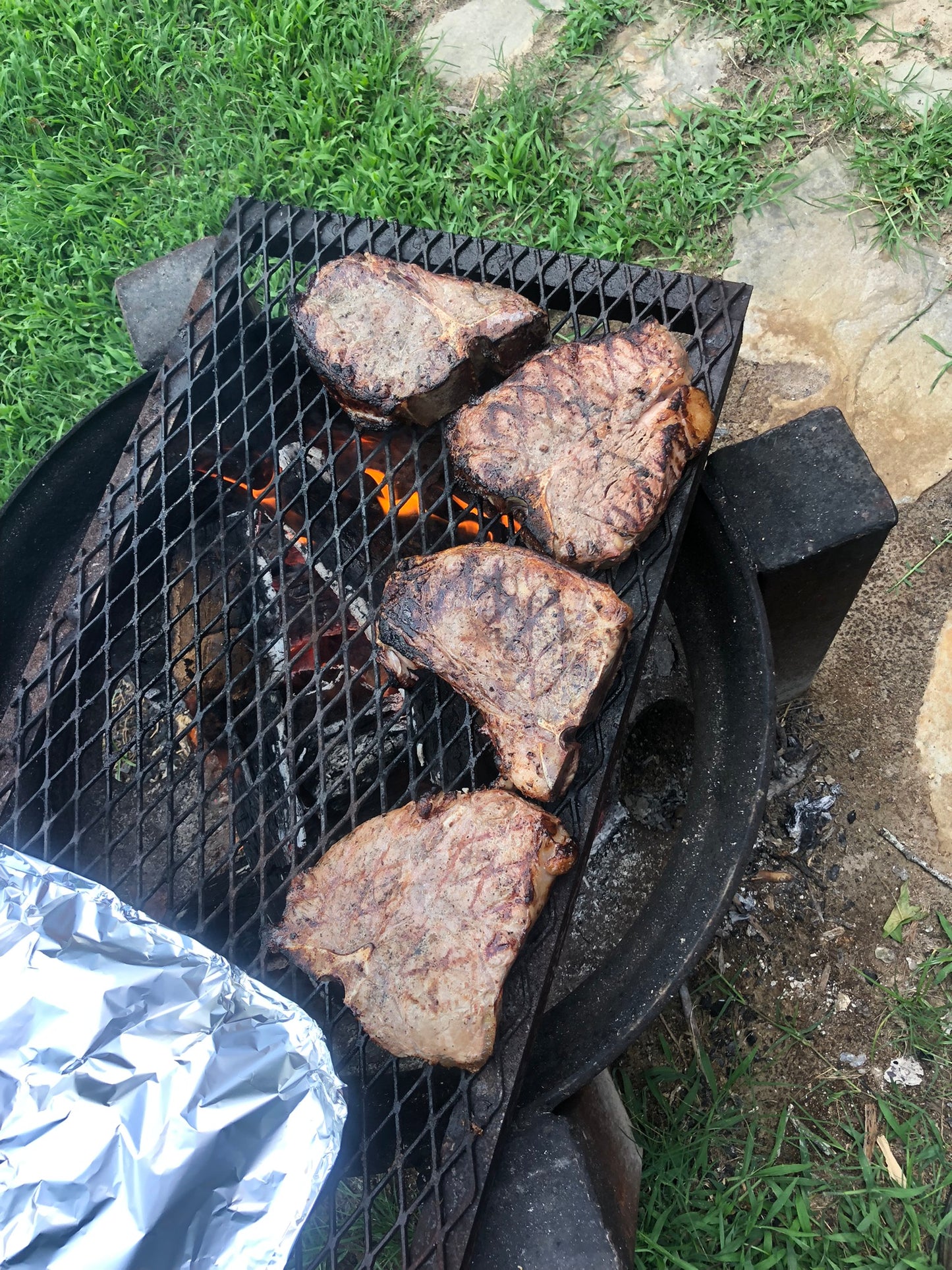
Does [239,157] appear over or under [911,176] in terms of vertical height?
over

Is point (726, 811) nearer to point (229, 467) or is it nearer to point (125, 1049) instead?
point (125, 1049)

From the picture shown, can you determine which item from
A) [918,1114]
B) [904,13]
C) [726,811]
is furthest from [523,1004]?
[904,13]

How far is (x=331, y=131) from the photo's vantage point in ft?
11.7

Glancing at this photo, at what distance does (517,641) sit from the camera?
6.02ft

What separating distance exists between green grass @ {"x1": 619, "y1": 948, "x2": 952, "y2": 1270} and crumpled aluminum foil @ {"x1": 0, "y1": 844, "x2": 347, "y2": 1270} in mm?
1198

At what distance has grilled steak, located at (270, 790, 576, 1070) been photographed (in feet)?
5.38

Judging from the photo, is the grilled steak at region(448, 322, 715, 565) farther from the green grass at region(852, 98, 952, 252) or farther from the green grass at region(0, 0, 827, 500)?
the green grass at region(852, 98, 952, 252)

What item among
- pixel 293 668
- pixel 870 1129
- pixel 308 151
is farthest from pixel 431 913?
pixel 308 151

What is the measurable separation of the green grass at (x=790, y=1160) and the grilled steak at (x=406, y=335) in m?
1.87

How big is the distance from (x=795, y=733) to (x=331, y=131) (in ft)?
9.97

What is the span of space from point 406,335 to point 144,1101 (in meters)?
1.74

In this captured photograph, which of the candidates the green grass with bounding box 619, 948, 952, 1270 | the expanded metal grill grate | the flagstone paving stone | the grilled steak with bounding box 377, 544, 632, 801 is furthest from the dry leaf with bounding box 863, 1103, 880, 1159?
the flagstone paving stone

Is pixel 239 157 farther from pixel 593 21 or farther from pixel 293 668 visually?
pixel 293 668

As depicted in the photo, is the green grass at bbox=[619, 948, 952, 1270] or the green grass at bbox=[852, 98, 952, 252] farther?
Answer: the green grass at bbox=[852, 98, 952, 252]
